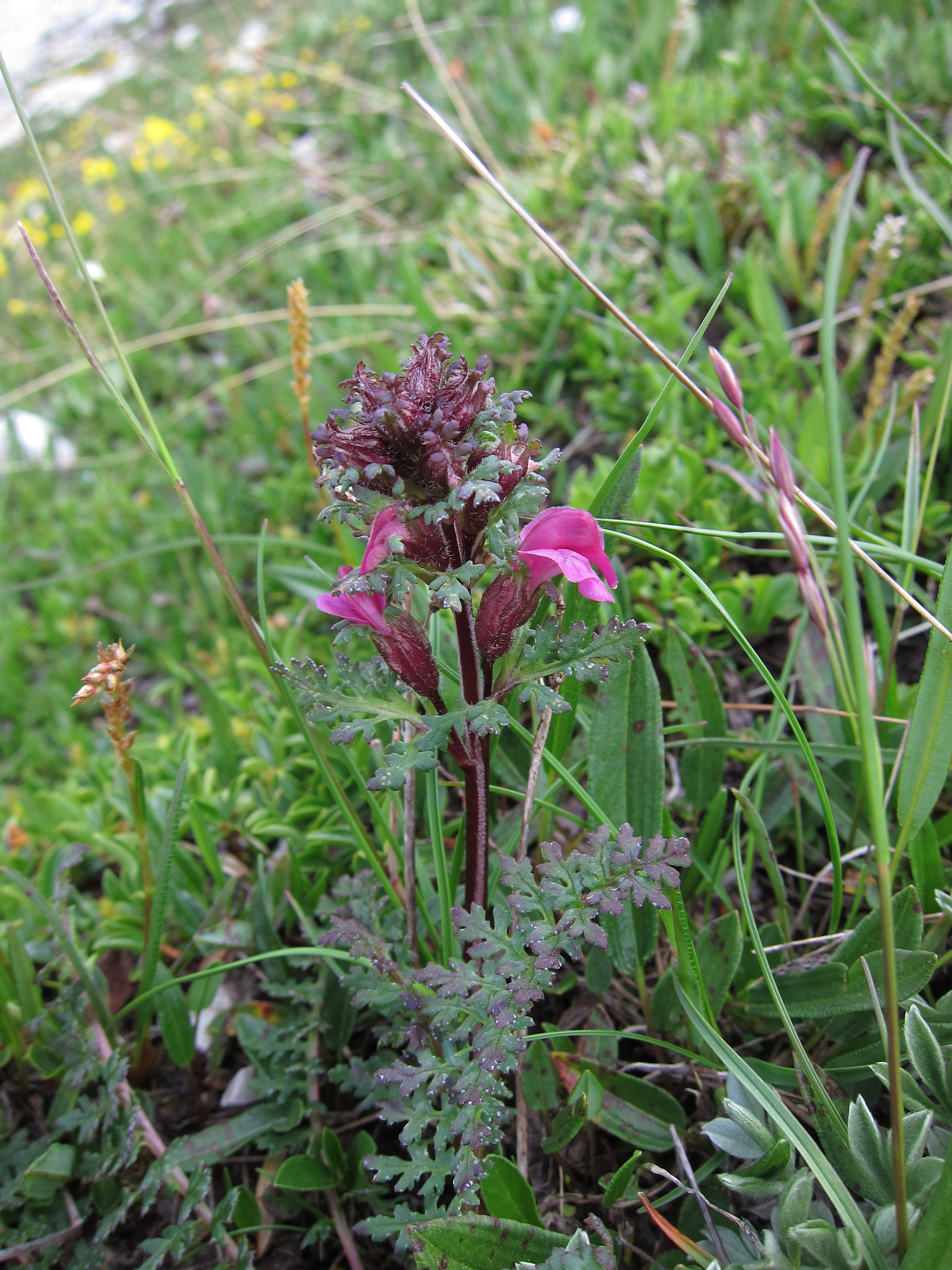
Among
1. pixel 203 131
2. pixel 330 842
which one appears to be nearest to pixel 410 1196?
pixel 330 842

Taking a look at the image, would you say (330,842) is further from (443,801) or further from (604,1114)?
(604,1114)

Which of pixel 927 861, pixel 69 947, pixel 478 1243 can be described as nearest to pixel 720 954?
pixel 927 861

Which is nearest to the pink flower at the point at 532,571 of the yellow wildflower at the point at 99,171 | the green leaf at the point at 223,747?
the green leaf at the point at 223,747

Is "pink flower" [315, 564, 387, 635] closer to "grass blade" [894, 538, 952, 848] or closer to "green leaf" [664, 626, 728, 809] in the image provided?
"green leaf" [664, 626, 728, 809]

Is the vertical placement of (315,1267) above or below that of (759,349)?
below

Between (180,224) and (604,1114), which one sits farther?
(180,224)

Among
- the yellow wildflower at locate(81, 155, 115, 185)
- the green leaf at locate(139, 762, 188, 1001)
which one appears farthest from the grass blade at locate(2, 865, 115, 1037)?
the yellow wildflower at locate(81, 155, 115, 185)
